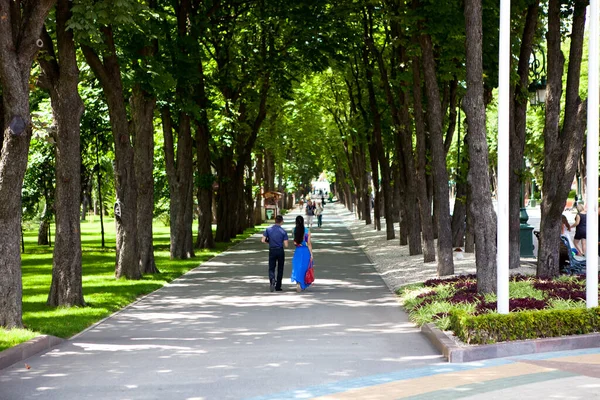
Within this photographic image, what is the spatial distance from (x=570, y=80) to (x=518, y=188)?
352 centimetres

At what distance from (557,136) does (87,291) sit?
10084 mm

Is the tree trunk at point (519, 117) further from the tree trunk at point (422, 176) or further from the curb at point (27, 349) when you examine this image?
the curb at point (27, 349)

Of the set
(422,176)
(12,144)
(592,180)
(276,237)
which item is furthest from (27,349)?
(422,176)

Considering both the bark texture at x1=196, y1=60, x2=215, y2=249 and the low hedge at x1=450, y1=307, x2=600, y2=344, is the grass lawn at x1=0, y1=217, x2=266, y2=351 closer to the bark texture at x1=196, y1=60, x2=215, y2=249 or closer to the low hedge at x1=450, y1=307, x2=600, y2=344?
the bark texture at x1=196, y1=60, x2=215, y2=249

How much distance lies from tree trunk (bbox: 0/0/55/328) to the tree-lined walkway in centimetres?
116

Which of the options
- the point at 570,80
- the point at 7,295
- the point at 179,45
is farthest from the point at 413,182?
the point at 7,295

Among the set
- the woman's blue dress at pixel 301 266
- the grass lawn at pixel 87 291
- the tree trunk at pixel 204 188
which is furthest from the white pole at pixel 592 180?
the tree trunk at pixel 204 188

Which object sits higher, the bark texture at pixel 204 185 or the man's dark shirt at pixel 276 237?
the bark texture at pixel 204 185

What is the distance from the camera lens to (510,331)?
10898 millimetres

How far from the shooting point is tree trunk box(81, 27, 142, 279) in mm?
20625

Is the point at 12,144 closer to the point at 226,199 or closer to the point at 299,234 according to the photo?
the point at 299,234

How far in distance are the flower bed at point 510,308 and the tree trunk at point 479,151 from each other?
0.56 m

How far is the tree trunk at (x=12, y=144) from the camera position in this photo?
1273 centimetres

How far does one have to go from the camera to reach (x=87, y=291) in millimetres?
19766
